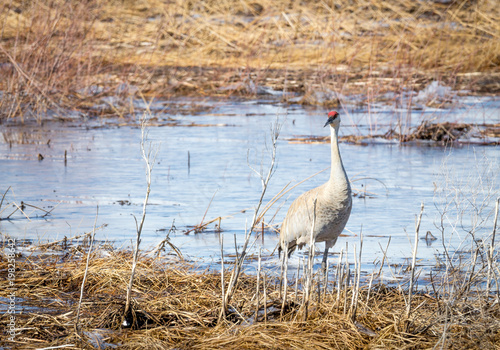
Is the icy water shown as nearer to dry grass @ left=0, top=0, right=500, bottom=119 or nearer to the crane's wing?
the crane's wing

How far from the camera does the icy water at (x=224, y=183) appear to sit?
6490mm

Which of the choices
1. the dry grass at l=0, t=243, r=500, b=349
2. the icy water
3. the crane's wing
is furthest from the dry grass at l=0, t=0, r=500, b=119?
the dry grass at l=0, t=243, r=500, b=349

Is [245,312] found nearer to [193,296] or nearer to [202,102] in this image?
[193,296]

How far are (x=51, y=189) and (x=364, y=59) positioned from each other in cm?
1301

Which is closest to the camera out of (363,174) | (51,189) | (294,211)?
(294,211)

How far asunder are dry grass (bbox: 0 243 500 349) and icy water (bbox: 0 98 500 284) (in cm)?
44

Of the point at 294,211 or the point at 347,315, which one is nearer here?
the point at 347,315

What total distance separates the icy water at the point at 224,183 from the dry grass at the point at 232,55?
3.14 ft

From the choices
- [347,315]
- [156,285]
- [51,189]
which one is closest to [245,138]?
[51,189]

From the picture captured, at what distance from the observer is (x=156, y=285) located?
5070 millimetres

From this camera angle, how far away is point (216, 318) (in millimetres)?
4266

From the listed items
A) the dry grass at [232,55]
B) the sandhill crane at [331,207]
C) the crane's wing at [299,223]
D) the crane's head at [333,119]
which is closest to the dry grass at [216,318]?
the sandhill crane at [331,207]

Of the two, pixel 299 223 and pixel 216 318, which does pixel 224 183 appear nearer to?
pixel 299 223

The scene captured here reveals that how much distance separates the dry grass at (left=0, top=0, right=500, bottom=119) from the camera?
13211 millimetres
